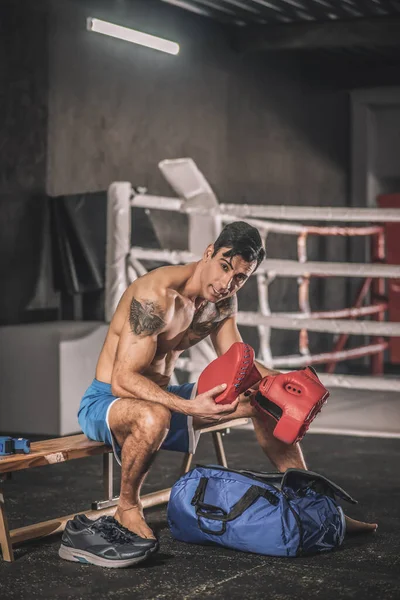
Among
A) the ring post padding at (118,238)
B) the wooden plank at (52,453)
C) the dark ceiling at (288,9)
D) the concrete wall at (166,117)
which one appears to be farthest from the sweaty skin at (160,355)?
the dark ceiling at (288,9)

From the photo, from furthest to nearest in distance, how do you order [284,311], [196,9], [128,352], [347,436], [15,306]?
[284,311], [196,9], [15,306], [347,436], [128,352]

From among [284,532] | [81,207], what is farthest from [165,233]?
[284,532]

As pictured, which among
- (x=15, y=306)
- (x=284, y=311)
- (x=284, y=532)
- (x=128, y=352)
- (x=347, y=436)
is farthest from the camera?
(x=284, y=311)

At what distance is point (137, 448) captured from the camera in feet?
10.9

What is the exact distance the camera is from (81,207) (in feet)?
20.9

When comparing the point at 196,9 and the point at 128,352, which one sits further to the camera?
the point at 196,9

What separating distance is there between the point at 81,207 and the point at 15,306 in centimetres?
76

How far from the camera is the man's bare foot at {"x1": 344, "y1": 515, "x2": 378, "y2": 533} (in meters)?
3.50

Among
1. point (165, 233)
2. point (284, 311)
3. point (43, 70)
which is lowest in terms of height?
point (284, 311)

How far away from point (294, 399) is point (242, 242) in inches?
22.4

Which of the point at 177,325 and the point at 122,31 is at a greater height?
the point at 122,31

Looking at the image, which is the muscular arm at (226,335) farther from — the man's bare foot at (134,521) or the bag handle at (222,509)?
the man's bare foot at (134,521)

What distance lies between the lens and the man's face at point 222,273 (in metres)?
3.45

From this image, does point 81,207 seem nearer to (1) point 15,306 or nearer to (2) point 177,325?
(1) point 15,306
